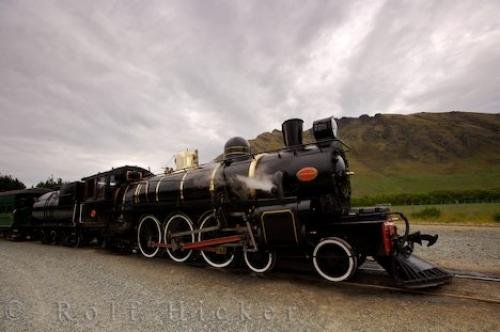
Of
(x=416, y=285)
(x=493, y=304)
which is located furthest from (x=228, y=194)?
(x=493, y=304)

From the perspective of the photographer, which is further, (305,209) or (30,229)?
(30,229)

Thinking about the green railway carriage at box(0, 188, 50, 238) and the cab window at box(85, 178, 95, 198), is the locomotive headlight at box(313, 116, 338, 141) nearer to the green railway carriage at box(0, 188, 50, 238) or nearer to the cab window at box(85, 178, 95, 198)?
the cab window at box(85, 178, 95, 198)

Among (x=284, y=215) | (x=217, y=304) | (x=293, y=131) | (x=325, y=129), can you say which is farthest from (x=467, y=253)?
(x=217, y=304)

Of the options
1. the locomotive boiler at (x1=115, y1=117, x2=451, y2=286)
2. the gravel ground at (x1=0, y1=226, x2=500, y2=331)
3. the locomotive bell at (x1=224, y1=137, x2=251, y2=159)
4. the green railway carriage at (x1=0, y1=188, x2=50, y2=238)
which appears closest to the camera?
the gravel ground at (x1=0, y1=226, x2=500, y2=331)

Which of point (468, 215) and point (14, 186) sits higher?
point (14, 186)

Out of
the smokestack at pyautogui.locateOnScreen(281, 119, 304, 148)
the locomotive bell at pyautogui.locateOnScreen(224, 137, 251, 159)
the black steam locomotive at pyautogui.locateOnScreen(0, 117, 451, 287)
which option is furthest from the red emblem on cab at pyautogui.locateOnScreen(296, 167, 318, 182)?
the locomotive bell at pyautogui.locateOnScreen(224, 137, 251, 159)

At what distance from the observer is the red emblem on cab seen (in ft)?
21.2

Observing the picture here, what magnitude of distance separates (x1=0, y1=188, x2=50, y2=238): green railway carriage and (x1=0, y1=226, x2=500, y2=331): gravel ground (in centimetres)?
1149

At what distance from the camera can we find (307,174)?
6.55 metres

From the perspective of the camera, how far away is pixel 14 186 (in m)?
47.6

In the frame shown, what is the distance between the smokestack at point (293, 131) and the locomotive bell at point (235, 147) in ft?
4.75

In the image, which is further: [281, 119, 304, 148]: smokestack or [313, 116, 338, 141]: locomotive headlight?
[281, 119, 304, 148]: smokestack

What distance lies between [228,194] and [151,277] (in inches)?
95.3

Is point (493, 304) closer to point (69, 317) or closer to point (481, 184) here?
point (69, 317)
